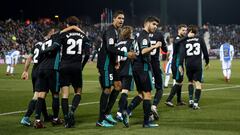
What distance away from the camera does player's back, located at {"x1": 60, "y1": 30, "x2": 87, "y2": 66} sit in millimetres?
9945

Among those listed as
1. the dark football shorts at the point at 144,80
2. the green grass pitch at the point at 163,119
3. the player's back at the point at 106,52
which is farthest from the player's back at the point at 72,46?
the green grass pitch at the point at 163,119

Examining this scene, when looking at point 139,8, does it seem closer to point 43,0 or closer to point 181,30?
point 43,0

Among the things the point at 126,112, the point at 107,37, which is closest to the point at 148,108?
the point at 126,112

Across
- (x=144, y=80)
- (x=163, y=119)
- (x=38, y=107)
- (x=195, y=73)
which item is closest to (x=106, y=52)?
(x=144, y=80)

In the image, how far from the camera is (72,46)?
9.98 meters

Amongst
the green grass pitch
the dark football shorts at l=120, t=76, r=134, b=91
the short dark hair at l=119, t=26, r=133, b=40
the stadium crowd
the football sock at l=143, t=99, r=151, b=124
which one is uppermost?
the stadium crowd

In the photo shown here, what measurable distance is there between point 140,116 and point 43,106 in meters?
2.50

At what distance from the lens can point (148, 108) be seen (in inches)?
394

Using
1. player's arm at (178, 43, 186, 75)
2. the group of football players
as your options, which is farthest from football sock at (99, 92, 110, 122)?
player's arm at (178, 43, 186, 75)

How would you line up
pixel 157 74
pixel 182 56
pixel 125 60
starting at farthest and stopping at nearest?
pixel 182 56 → pixel 157 74 → pixel 125 60

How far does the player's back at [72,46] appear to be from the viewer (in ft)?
32.6

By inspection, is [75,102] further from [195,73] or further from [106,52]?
[195,73]

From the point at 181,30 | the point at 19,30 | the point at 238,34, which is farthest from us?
the point at 238,34

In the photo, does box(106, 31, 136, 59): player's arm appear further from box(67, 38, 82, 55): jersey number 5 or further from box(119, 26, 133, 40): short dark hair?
box(119, 26, 133, 40): short dark hair
